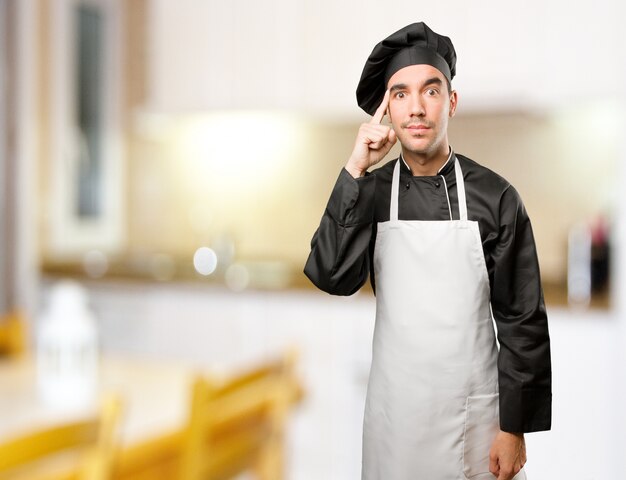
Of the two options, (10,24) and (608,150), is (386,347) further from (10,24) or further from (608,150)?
(10,24)

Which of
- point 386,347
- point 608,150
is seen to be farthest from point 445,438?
point 608,150

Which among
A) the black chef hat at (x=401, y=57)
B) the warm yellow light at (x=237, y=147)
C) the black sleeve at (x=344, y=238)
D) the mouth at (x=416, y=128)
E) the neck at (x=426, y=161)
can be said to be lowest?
the black sleeve at (x=344, y=238)

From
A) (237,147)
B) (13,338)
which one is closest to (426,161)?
(13,338)

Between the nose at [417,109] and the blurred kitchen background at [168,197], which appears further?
the blurred kitchen background at [168,197]

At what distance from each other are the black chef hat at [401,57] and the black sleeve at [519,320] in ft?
0.09

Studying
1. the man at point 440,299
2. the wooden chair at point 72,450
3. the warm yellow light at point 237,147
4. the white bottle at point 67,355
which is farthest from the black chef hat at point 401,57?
the warm yellow light at point 237,147

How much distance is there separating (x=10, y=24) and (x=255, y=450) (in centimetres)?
214

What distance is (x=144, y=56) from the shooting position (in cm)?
317

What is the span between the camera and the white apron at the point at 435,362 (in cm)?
13

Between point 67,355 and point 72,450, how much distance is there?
1.79 ft

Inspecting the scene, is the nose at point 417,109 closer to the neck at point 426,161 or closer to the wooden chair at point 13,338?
the neck at point 426,161

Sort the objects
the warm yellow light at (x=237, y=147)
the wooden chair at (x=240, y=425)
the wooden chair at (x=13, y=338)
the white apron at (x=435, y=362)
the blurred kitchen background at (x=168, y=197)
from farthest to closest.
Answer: the warm yellow light at (x=237, y=147) → the blurred kitchen background at (x=168, y=197) → the wooden chair at (x=13, y=338) → the wooden chair at (x=240, y=425) → the white apron at (x=435, y=362)

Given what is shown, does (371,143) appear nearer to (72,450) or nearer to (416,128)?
(416,128)

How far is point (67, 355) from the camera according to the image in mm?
1446
